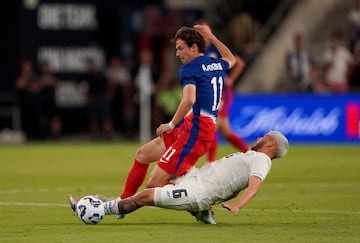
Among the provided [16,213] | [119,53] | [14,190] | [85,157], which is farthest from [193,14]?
[16,213]

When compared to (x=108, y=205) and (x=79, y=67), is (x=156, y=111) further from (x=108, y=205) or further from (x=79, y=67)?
(x=108, y=205)

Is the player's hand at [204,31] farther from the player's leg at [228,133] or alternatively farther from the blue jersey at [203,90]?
the player's leg at [228,133]

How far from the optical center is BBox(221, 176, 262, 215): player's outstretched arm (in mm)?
11102

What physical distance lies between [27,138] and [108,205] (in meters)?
21.6

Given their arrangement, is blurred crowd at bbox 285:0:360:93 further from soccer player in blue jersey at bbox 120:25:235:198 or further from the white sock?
the white sock

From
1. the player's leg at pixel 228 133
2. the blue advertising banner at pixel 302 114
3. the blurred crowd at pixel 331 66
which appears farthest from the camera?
the blurred crowd at pixel 331 66

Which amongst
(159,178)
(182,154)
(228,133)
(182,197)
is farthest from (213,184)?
(228,133)

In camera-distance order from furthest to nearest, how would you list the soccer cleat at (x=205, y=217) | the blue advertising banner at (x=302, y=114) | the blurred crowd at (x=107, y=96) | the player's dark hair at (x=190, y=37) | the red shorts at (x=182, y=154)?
the blurred crowd at (x=107, y=96) → the blue advertising banner at (x=302, y=114) → the player's dark hair at (x=190, y=37) → the red shorts at (x=182, y=154) → the soccer cleat at (x=205, y=217)

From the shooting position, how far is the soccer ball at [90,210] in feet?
39.2

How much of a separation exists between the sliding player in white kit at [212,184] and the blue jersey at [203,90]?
0.60m

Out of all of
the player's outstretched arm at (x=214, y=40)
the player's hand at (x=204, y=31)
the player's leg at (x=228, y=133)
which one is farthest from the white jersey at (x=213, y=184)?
the player's leg at (x=228, y=133)

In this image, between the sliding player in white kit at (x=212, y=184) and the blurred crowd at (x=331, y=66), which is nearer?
the sliding player in white kit at (x=212, y=184)

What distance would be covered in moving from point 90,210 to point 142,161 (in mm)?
1283

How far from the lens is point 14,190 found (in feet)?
55.6
